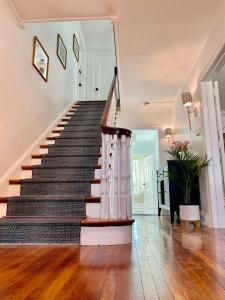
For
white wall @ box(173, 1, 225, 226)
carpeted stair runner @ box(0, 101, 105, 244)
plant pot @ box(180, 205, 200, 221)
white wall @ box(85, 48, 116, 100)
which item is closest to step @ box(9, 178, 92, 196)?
carpeted stair runner @ box(0, 101, 105, 244)

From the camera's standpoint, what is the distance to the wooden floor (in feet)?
3.17

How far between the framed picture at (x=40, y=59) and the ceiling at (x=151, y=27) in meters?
0.52

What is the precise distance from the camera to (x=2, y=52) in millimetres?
2502

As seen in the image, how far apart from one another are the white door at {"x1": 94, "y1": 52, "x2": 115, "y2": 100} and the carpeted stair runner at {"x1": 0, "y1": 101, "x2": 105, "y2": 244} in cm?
335

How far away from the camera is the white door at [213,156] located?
3195 millimetres

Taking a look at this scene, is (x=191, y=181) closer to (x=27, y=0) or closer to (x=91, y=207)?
(x=91, y=207)

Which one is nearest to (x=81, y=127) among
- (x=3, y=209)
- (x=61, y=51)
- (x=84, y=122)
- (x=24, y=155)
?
(x=84, y=122)

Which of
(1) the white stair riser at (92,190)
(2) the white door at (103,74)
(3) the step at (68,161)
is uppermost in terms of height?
(2) the white door at (103,74)

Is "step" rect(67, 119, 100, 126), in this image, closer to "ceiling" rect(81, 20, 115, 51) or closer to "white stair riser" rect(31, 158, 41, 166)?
"white stair riser" rect(31, 158, 41, 166)

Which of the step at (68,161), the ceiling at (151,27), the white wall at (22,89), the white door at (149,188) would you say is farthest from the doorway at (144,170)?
the step at (68,161)

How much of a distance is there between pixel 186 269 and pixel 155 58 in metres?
3.46

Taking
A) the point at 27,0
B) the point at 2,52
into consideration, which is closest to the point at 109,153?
the point at 2,52

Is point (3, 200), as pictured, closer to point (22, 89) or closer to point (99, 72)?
point (22, 89)

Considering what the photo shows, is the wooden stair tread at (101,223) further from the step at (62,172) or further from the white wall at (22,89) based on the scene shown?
the white wall at (22,89)
